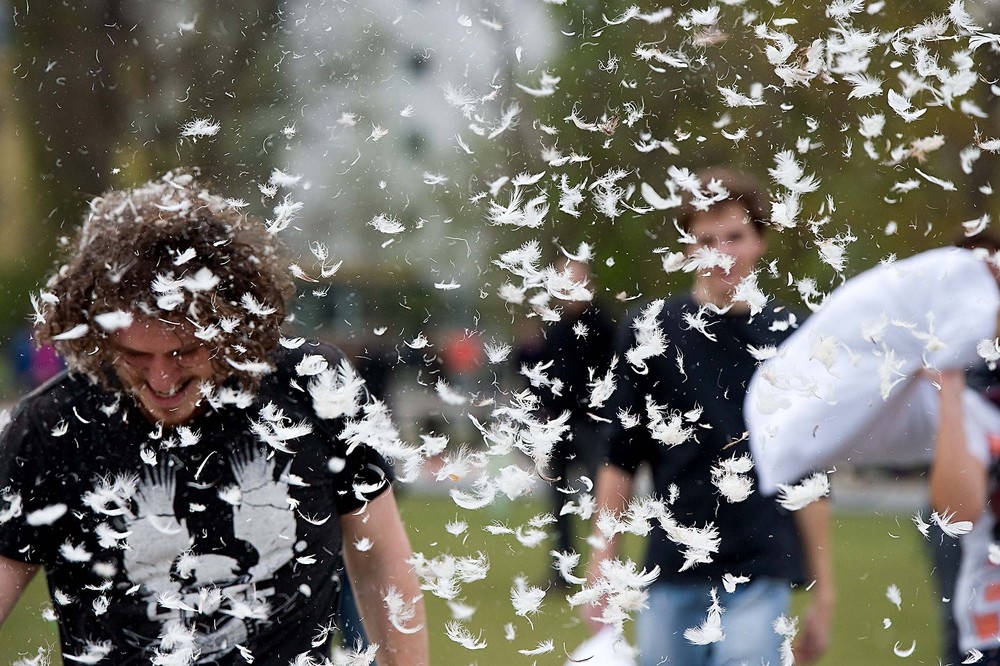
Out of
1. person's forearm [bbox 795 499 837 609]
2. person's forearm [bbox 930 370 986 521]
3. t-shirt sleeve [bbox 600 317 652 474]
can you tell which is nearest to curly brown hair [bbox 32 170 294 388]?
t-shirt sleeve [bbox 600 317 652 474]

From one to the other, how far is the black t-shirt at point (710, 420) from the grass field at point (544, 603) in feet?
1.44

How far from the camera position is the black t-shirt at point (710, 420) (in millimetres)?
1771

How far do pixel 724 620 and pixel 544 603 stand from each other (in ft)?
2.09

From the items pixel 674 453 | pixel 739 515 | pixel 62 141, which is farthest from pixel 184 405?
pixel 62 141

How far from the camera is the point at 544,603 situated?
7.68 ft

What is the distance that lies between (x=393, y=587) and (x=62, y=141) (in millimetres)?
1427

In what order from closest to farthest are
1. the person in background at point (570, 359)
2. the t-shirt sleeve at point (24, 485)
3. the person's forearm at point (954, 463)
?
the t-shirt sleeve at point (24, 485)
the person's forearm at point (954, 463)
the person in background at point (570, 359)

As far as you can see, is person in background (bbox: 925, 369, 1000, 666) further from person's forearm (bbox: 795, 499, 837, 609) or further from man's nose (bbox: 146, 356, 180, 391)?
man's nose (bbox: 146, 356, 180, 391)

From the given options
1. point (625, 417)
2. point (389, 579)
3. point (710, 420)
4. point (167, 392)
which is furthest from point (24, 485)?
point (710, 420)

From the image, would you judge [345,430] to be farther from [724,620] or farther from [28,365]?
[28,365]

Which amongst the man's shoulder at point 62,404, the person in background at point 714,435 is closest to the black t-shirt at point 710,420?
the person in background at point 714,435

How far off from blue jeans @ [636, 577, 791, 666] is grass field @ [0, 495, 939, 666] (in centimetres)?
42

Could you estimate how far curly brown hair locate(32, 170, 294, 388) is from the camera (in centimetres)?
143

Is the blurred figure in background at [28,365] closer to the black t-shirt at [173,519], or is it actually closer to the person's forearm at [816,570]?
the black t-shirt at [173,519]
